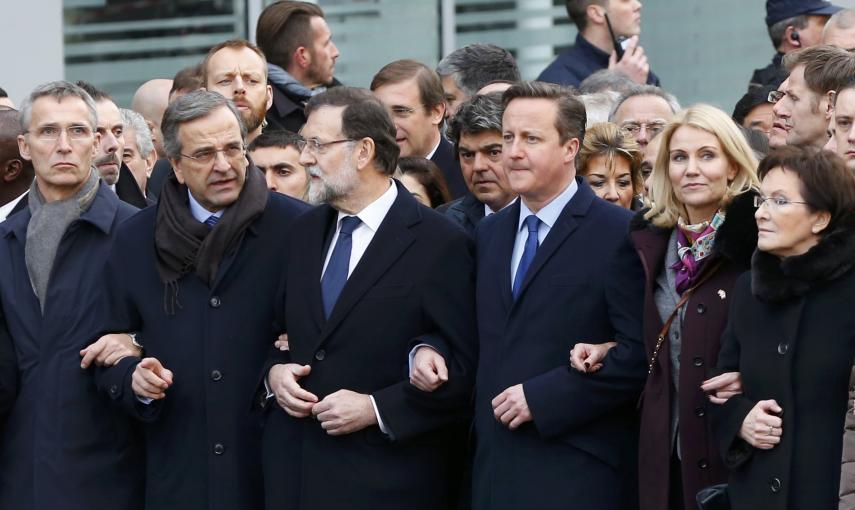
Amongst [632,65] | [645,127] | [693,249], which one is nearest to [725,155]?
[693,249]

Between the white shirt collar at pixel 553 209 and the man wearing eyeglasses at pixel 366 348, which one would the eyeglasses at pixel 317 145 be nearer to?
the man wearing eyeglasses at pixel 366 348

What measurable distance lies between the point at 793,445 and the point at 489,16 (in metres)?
7.50

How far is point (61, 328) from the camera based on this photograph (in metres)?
6.61

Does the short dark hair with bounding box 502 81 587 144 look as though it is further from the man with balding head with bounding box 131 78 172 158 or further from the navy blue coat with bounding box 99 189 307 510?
the man with balding head with bounding box 131 78 172 158

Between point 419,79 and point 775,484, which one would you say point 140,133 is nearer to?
point 419,79

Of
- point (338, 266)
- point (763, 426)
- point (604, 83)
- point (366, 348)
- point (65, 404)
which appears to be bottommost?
point (65, 404)

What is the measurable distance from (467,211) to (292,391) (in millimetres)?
1428

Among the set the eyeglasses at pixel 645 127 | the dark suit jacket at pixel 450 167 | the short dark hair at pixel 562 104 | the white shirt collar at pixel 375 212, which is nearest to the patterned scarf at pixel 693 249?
the short dark hair at pixel 562 104

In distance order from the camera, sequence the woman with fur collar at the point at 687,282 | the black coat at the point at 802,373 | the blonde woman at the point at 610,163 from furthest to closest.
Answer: the blonde woman at the point at 610,163 → the woman with fur collar at the point at 687,282 → the black coat at the point at 802,373

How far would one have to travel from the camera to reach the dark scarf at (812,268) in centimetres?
514

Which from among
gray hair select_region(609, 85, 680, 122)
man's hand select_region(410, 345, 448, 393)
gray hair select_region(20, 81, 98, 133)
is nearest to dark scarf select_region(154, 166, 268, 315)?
gray hair select_region(20, 81, 98, 133)

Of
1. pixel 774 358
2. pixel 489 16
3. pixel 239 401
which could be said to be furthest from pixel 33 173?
pixel 489 16

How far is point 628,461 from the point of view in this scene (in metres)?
5.84

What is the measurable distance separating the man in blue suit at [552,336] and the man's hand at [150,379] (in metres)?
1.18
